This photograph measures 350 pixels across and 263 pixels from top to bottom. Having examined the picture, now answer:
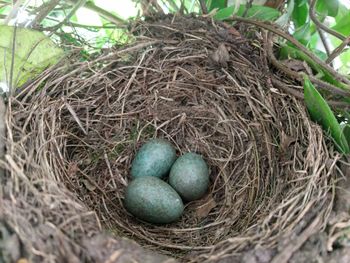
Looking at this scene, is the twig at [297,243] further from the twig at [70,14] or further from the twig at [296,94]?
the twig at [70,14]

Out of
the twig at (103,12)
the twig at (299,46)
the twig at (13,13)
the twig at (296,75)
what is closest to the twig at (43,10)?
the twig at (13,13)

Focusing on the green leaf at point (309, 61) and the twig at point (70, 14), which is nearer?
the green leaf at point (309, 61)

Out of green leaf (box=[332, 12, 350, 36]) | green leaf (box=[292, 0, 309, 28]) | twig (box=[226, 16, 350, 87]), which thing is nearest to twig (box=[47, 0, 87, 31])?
twig (box=[226, 16, 350, 87])

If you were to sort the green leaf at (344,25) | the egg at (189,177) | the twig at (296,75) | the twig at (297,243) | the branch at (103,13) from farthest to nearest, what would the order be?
the branch at (103,13) → the green leaf at (344,25) → the egg at (189,177) → the twig at (296,75) → the twig at (297,243)

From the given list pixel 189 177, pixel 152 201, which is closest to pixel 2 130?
pixel 152 201

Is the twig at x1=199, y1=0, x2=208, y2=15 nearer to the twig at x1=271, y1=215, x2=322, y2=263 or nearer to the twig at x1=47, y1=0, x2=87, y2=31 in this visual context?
the twig at x1=47, y1=0, x2=87, y2=31

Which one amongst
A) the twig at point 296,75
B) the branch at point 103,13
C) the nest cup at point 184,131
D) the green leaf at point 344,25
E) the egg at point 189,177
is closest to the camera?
the nest cup at point 184,131
